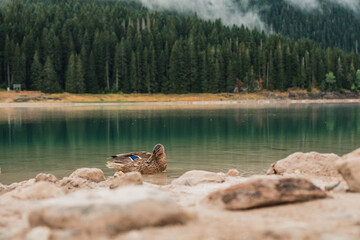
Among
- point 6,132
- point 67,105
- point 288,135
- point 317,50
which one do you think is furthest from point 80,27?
point 288,135

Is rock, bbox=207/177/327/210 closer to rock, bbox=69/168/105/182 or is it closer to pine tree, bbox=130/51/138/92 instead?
rock, bbox=69/168/105/182

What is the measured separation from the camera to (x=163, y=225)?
6801 mm

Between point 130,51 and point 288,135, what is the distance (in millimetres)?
105622

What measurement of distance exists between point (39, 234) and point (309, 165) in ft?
35.4

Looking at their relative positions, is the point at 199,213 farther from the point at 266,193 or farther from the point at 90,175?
the point at 90,175

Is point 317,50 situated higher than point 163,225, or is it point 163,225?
point 317,50

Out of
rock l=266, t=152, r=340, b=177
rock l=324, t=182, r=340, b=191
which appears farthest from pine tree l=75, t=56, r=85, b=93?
rock l=324, t=182, r=340, b=191

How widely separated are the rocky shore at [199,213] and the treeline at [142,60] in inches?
4374

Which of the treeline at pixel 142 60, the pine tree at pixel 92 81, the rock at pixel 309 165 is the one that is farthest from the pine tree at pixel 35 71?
the rock at pixel 309 165

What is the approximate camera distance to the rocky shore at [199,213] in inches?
250

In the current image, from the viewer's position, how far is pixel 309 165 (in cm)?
1498

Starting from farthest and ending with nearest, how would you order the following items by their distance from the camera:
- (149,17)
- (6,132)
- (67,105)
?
(149,17), (67,105), (6,132)

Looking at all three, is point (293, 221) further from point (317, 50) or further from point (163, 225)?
point (317, 50)

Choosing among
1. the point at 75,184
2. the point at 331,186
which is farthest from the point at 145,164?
the point at 331,186
